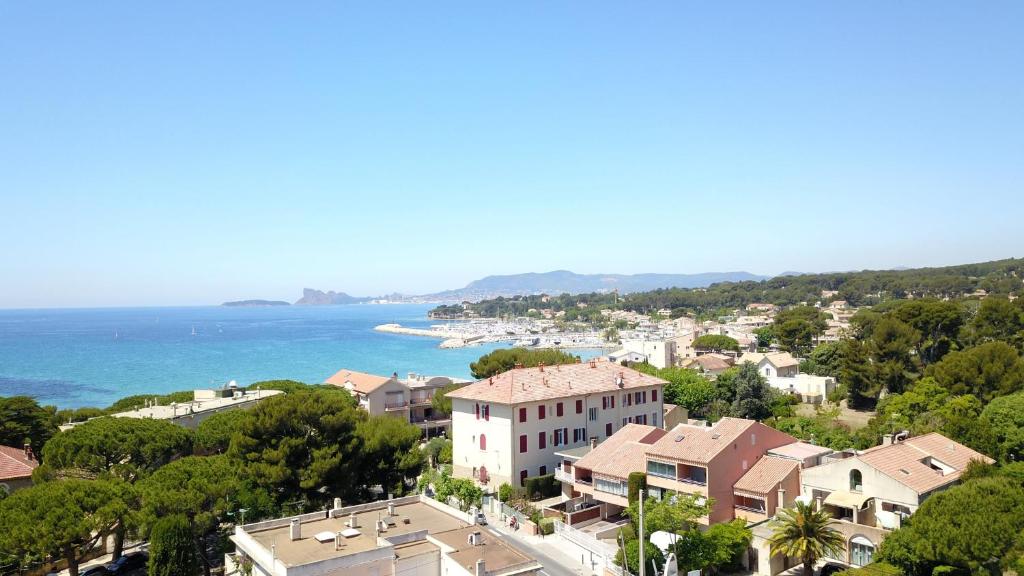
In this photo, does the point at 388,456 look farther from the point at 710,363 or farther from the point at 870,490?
the point at 710,363

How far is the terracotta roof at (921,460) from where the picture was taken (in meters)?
23.9

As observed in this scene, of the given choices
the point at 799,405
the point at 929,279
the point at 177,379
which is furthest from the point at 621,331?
the point at 799,405

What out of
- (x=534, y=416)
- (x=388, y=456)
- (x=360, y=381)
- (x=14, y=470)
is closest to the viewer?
(x=14, y=470)

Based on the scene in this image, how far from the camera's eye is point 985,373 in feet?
143

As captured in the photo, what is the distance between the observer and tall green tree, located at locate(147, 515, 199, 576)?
22.6 m

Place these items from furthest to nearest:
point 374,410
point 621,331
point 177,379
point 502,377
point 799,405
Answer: point 621,331
point 177,379
point 799,405
point 374,410
point 502,377

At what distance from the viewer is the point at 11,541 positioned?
2122 cm

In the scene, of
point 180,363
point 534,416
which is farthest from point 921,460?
point 180,363

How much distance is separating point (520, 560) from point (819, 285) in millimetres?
197253

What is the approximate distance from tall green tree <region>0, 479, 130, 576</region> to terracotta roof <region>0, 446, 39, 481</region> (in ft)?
32.2

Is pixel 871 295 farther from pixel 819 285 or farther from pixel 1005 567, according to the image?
pixel 1005 567

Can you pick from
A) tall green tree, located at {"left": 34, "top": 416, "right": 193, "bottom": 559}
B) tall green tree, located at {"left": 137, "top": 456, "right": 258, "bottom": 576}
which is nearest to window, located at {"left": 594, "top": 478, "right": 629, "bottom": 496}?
tall green tree, located at {"left": 137, "top": 456, "right": 258, "bottom": 576}

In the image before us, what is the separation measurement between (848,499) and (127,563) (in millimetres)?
26880

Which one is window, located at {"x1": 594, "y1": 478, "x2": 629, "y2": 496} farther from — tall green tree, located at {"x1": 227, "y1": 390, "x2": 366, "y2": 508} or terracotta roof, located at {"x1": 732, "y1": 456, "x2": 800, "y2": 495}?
tall green tree, located at {"x1": 227, "y1": 390, "x2": 366, "y2": 508}
